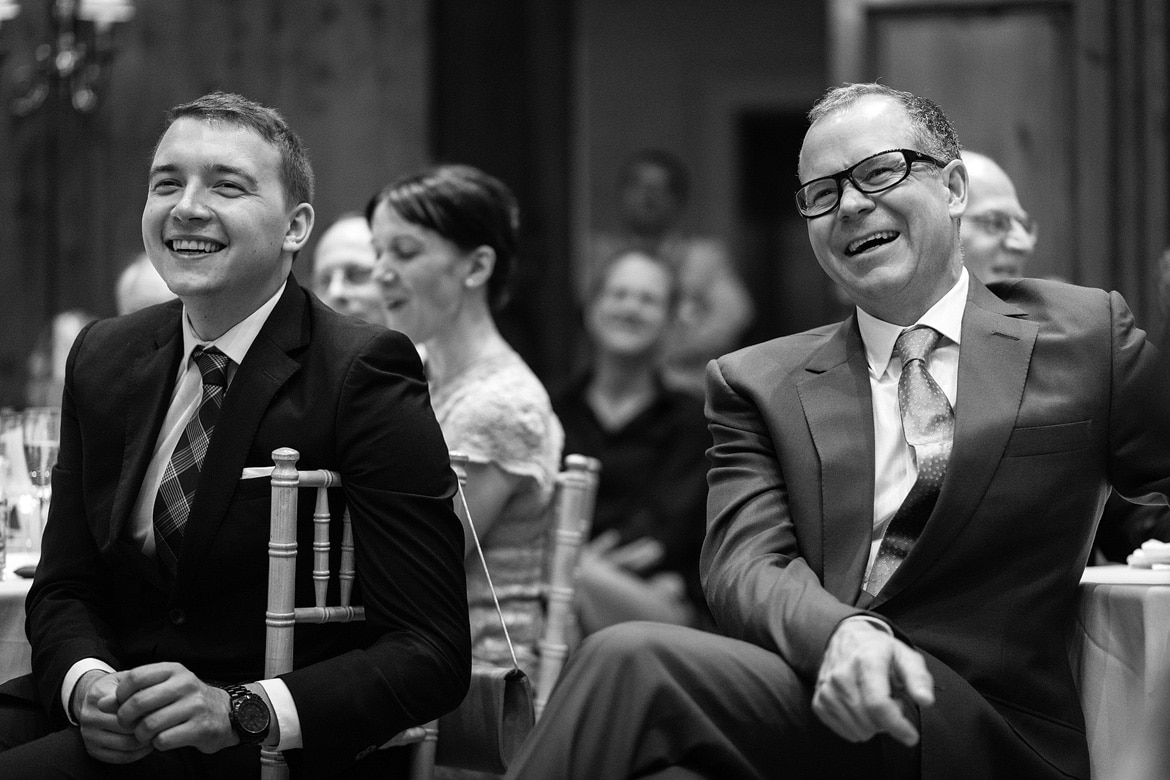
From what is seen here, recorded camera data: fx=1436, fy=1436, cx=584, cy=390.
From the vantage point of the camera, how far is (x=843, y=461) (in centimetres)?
205

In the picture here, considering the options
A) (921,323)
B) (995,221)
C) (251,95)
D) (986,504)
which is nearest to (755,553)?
(986,504)

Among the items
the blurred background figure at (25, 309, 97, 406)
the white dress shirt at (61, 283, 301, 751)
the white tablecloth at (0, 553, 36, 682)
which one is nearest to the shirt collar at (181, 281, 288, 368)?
the white dress shirt at (61, 283, 301, 751)

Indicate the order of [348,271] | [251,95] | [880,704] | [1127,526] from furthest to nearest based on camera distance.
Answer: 1. [251,95]
2. [348,271]
3. [1127,526]
4. [880,704]

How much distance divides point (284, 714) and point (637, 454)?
111 inches

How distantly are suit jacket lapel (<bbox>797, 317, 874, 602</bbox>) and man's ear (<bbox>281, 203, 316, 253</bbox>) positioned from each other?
812 mm

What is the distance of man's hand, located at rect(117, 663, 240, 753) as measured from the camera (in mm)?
1852

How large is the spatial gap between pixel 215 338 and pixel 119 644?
1.59 feet

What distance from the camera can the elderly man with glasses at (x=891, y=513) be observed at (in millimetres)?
1730

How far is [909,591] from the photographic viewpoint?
197 cm

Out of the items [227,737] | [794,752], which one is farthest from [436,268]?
[794,752]

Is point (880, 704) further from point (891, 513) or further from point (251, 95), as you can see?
point (251, 95)

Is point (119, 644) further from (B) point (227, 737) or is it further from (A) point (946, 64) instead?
(A) point (946, 64)

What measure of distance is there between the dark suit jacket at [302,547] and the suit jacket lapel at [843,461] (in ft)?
1.80

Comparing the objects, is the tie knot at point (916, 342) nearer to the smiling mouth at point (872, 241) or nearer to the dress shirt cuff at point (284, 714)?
the smiling mouth at point (872, 241)
